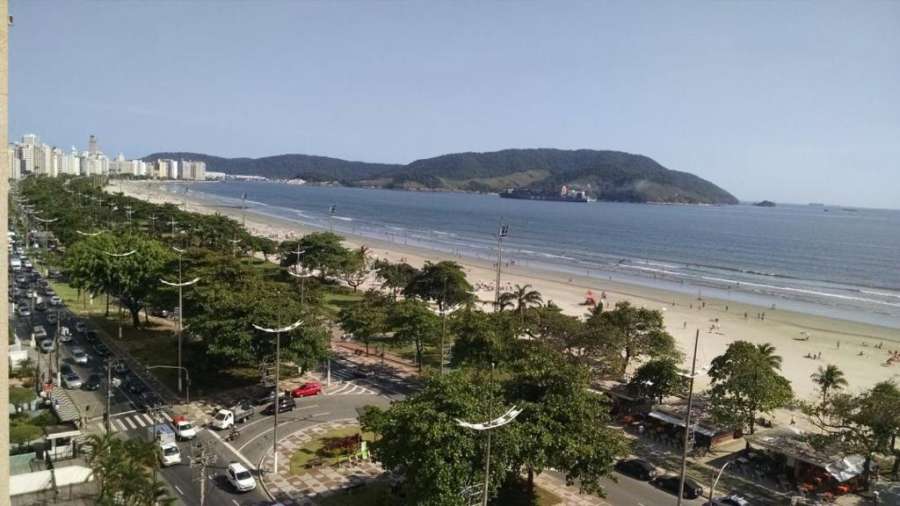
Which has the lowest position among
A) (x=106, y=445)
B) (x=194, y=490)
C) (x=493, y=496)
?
(x=194, y=490)

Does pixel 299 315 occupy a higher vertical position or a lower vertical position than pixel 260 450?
higher

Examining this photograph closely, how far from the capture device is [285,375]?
40000 millimetres

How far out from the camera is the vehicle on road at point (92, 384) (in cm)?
3606

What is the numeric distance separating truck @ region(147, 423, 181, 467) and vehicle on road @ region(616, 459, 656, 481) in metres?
20.1

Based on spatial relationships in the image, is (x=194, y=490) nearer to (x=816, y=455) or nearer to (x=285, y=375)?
(x=285, y=375)

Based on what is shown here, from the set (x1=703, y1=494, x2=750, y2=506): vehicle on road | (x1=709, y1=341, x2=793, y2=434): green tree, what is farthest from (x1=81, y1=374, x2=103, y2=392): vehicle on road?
(x1=709, y1=341, x2=793, y2=434): green tree

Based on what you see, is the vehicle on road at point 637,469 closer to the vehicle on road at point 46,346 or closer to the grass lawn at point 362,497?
the grass lawn at point 362,497

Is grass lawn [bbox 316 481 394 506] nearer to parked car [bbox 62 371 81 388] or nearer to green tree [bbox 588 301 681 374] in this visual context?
green tree [bbox 588 301 681 374]

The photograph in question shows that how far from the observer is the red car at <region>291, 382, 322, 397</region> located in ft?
119

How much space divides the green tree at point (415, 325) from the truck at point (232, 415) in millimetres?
11565

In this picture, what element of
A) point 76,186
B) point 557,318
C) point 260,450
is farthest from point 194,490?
point 76,186

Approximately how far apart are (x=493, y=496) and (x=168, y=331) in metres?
35.2

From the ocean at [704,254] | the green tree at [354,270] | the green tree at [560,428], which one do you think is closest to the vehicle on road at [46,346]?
the green tree at [560,428]

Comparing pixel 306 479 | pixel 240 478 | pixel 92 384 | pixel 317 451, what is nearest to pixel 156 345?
pixel 92 384
